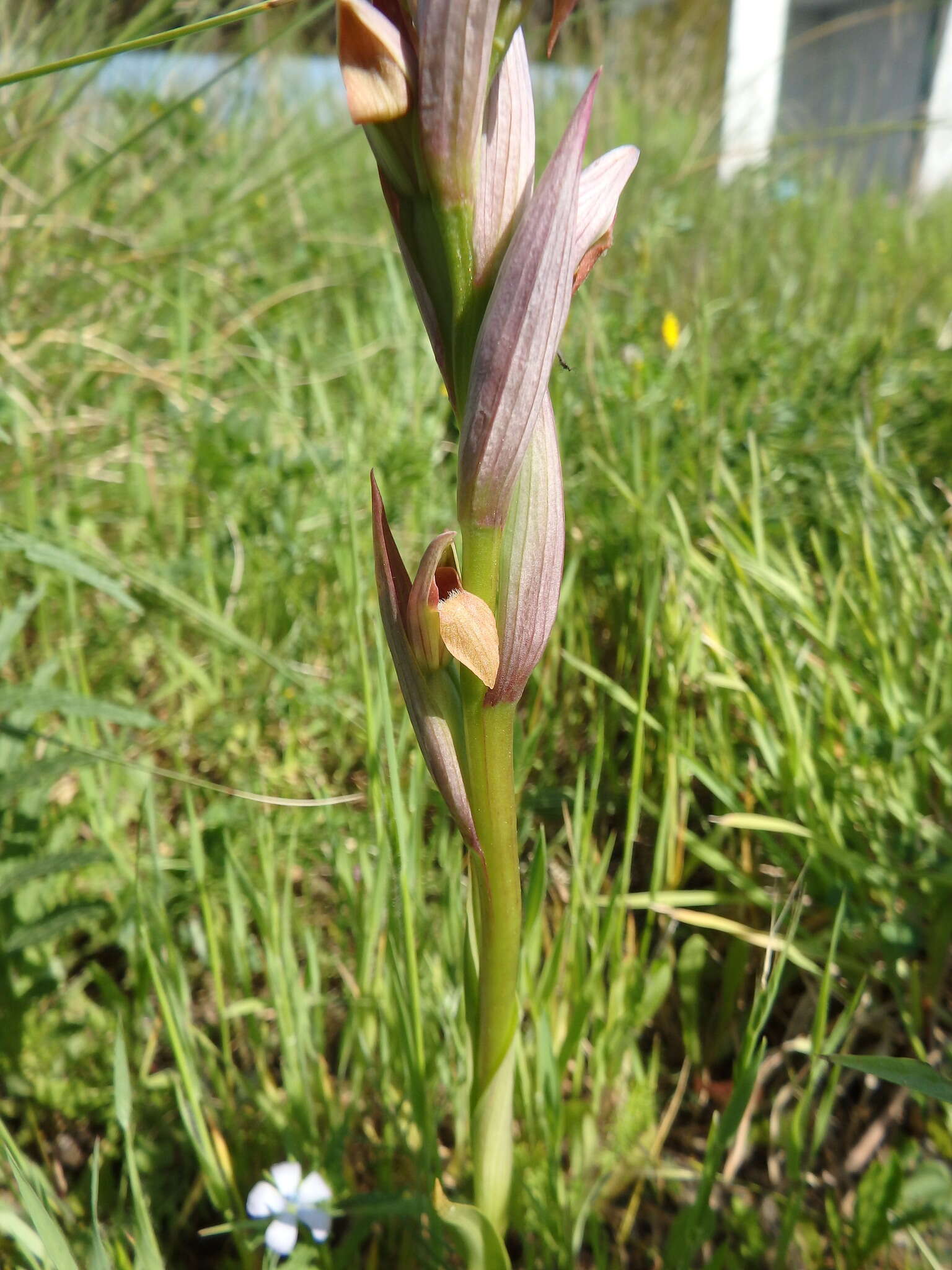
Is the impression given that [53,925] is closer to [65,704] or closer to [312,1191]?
[65,704]

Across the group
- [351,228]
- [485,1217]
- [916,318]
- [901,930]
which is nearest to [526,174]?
[485,1217]

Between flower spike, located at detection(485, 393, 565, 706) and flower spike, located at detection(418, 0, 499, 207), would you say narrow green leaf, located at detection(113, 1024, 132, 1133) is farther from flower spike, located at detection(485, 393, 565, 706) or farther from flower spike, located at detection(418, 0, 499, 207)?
flower spike, located at detection(418, 0, 499, 207)

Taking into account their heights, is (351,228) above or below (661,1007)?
above

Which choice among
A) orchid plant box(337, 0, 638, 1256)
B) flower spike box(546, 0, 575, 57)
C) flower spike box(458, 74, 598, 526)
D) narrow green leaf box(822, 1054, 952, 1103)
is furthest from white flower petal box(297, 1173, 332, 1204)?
flower spike box(546, 0, 575, 57)

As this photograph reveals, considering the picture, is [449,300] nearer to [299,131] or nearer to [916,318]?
[916,318]

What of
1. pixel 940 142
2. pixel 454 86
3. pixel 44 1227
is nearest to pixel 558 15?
pixel 454 86
